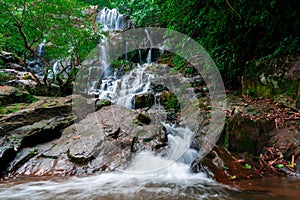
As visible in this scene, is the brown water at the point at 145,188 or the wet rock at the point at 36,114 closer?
the brown water at the point at 145,188

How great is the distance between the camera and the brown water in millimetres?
1981

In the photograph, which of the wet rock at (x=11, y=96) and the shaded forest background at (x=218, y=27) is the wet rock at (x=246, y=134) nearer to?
the shaded forest background at (x=218, y=27)

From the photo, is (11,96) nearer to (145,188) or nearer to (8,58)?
(145,188)

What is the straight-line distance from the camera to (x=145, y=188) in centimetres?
238

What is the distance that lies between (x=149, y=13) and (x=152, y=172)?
26.1 feet

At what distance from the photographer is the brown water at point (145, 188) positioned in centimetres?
198

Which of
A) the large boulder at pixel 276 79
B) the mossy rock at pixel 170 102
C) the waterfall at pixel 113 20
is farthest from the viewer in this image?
the waterfall at pixel 113 20

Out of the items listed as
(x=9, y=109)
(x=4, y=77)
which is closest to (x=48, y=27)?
(x=9, y=109)

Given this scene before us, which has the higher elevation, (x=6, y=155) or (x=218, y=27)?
(x=218, y=27)

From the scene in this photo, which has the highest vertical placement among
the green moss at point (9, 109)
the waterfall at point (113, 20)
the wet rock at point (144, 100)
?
the waterfall at point (113, 20)

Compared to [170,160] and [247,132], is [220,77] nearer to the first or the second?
[247,132]

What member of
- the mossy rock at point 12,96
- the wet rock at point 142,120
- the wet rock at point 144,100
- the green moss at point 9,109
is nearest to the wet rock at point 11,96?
the mossy rock at point 12,96

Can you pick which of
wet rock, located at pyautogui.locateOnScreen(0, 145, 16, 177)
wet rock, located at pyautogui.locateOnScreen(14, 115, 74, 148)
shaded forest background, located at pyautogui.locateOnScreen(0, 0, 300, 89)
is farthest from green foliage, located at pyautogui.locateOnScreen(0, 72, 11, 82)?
wet rock, located at pyautogui.locateOnScreen(0, 145, 16, 177)

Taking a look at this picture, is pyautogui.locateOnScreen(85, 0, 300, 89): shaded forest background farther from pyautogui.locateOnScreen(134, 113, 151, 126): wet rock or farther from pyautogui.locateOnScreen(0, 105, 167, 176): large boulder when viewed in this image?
pyautogui.locateOnScreen(0, 105, 167, 176): large boulder
